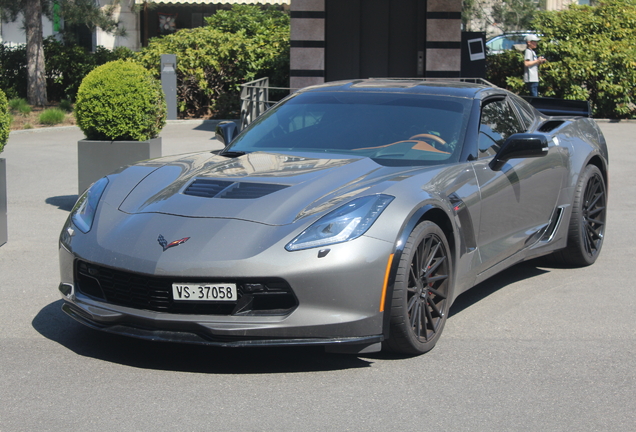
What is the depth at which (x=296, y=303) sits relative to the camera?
12.9ft

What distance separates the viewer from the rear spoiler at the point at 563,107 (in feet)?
24.2

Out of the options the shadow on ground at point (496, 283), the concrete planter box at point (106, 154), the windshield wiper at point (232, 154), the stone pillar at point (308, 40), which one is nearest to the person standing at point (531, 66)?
the stone pillar at point (308, 40)

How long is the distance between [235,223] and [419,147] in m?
1.56

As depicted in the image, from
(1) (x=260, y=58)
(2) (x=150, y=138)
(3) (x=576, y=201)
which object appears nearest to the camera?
(3) (x=576, y=201)

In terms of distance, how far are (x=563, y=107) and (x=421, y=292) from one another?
12.5 feet

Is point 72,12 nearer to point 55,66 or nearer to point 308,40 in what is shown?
point 55,66

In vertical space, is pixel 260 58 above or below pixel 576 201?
above

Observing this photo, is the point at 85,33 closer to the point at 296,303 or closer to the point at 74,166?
the point at 74,166

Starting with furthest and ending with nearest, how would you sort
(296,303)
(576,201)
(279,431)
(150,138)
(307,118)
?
1. (150,138)
2. (576,201)
3. (307,118)
4. (296,303)
5. (279,431)

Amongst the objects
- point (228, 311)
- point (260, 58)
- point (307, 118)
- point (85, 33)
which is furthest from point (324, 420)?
point (85, 33)

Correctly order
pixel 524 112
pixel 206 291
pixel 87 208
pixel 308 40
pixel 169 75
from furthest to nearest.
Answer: pixel 169 75 < pixel 308 40 < pixel 524 112 < pixel 87 208 < pixel 206 291

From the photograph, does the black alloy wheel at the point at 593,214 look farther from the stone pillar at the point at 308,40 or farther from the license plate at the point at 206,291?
the stone pillar at the point at 308,40

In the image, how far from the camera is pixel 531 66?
56.9 ft

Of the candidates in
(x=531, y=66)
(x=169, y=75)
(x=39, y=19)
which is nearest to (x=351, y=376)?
(x=531, y=66)
